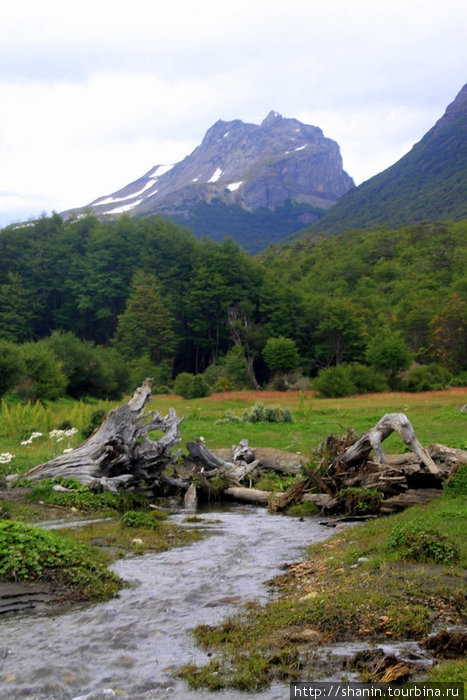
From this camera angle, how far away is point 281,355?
226 ft

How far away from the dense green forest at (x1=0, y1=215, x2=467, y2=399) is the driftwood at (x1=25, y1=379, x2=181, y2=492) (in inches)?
1678

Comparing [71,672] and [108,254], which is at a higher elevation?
[108,254]

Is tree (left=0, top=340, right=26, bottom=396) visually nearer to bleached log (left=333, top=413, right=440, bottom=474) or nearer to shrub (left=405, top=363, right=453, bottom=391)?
bleached log (left=333, top=413, right=440, bottom=474)

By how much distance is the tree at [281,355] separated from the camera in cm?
6881

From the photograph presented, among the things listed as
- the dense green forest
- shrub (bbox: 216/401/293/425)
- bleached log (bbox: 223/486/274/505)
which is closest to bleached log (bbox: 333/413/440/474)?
bleached log (bbox: 223/486/274/505)

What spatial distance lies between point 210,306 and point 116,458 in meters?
66.8

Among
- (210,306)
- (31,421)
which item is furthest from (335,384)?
(210,306)

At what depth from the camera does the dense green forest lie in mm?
67938

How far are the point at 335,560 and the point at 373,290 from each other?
89.1 m

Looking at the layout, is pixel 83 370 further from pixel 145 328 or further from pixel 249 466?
pixel 145 328

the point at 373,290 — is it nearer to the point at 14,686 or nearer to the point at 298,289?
the point at 298,289

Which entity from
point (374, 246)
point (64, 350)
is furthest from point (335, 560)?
point (374, 246)

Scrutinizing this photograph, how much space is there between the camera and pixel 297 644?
225 inches

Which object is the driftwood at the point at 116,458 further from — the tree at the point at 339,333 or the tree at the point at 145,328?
the tree at the point at 339,333
